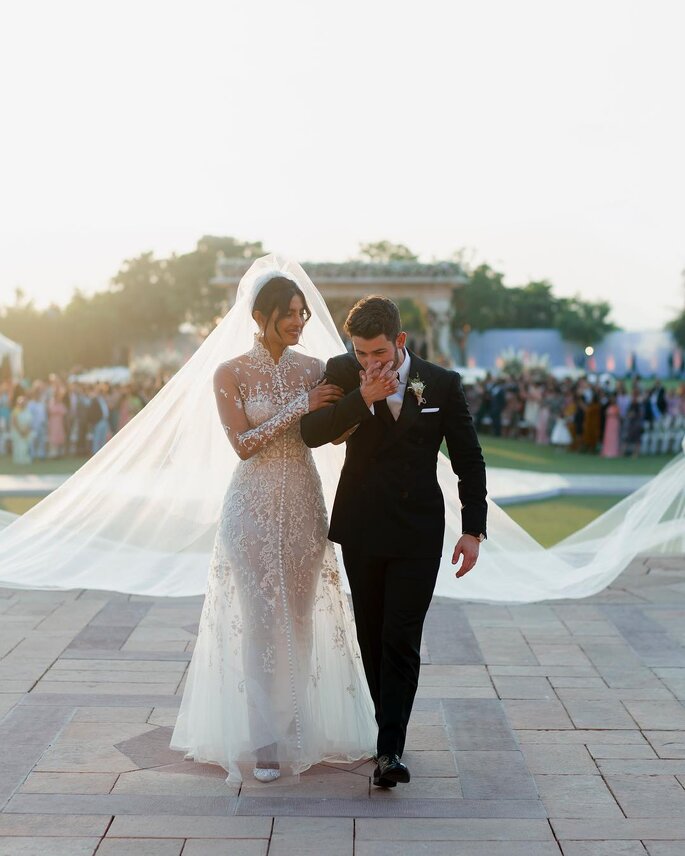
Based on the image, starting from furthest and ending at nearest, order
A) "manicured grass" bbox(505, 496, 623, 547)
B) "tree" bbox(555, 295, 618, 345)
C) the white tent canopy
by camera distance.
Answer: "tree" bbox(555, 295, 618, 345) → the white tent canopy → "manicured grass" bbox(505, 496, 623, 547)

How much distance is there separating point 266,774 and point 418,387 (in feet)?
5.23

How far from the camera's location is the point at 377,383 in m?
3.91

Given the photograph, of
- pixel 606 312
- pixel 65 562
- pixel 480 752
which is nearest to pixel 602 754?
pixel 480 752

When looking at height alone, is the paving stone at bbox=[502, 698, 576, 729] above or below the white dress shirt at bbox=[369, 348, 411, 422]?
below

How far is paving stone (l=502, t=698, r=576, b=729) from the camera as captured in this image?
511cm

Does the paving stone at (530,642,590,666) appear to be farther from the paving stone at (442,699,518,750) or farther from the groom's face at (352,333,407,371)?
the groom's face at (352,333,407,371)

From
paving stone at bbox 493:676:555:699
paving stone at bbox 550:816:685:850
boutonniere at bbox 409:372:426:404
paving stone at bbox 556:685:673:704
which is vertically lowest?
paving stone at bbox 493:676:555:699

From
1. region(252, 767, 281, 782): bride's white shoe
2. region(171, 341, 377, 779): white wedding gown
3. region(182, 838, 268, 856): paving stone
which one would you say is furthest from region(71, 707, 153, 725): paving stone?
region(182, 838, 268, 856): paving stone

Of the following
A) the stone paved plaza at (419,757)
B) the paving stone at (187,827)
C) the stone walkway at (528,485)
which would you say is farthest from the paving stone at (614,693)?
the stone walkway at (528,485)

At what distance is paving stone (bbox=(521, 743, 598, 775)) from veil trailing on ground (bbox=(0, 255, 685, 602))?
4.66ft

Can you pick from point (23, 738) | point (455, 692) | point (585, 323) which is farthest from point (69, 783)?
point (585, 323)

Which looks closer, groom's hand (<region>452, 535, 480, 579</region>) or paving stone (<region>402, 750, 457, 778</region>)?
groom's hand (<region>452, 535, 480, 579</region>)

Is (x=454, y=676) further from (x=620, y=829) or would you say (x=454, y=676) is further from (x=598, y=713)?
(x=620, y=829)

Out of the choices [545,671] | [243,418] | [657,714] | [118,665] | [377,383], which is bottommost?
[118,665]
